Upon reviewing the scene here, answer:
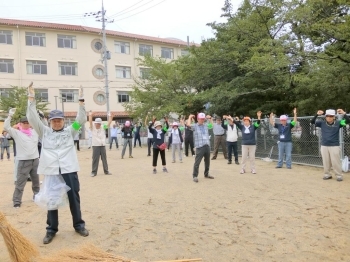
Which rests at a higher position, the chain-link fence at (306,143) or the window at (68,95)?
the window at (68,95)

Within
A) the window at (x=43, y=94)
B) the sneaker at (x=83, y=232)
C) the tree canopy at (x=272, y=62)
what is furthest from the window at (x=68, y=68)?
the sneaker at (x=83, y=232)

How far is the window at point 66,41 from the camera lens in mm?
34281

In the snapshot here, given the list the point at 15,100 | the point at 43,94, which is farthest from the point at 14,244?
the point at 43,94

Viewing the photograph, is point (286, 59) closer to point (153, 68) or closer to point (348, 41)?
point (348, 41)

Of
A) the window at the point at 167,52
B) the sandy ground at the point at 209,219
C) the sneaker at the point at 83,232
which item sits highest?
the window at the point at 167,52

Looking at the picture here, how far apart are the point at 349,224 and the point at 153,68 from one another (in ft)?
62.0

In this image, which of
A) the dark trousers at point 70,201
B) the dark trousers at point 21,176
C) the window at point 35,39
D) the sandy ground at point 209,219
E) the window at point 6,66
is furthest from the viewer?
A: the window at point 35,39

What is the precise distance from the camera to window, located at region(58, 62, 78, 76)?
34594 millimetres

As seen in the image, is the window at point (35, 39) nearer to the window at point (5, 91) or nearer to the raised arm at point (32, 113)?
the window at point (5, 91)

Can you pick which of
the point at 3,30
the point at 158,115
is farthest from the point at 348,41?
the point at 3,30

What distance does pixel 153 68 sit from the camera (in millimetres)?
22219

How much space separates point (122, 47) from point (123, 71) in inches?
112

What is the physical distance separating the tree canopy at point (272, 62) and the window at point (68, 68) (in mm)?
18478

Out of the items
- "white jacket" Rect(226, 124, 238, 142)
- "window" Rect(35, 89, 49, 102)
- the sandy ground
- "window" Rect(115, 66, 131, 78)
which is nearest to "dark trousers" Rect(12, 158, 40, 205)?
the sandy ground
